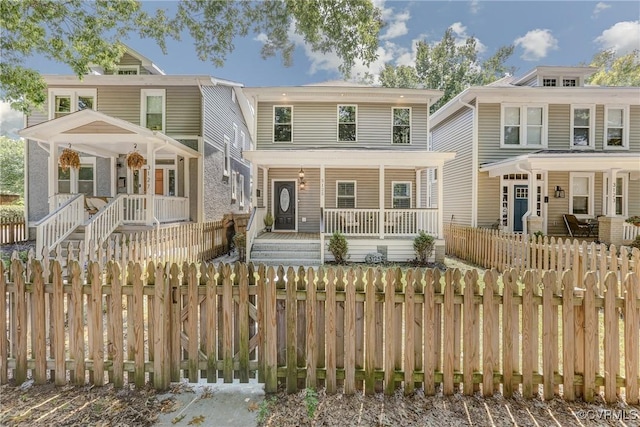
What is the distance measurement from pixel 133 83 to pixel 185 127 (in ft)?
9.12

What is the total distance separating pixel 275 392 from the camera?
2.90 meters

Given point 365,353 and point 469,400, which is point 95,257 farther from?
point 469,400

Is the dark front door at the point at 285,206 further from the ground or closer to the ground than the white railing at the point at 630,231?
further from the ground

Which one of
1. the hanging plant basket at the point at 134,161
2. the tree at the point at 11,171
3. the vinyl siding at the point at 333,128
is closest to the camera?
the hanging plant basket at the point at 134,161

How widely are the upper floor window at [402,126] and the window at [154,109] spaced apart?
997 cm

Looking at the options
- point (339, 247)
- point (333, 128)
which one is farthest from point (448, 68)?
point (339, 247)

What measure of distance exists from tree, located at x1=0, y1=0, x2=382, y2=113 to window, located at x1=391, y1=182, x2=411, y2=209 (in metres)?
6.71

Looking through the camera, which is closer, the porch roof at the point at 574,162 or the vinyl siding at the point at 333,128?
the porch roof at the point at 574,162

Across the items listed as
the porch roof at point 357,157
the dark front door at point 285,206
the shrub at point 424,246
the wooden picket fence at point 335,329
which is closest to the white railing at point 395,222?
the shrub at point 424,246

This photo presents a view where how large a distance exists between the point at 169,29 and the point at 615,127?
691 inches

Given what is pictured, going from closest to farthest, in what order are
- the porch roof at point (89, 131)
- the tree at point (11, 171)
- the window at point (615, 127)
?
the porch roof at point (89, 131), the window at point (615, 127), the tree at point (11, 171)

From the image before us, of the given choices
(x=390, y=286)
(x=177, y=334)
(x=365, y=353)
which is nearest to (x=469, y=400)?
(x=365, y=353)

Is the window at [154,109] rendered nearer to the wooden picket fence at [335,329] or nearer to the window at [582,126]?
the wooden picket fence at [335,329]

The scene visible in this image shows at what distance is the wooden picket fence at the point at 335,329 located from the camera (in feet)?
9.27
